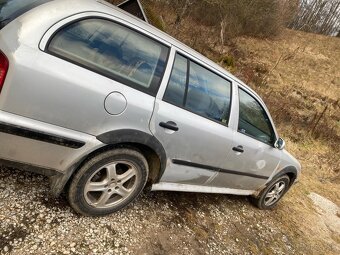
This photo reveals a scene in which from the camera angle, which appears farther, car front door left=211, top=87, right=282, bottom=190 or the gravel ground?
car front door left=211, top=87, right=282, bottom=190

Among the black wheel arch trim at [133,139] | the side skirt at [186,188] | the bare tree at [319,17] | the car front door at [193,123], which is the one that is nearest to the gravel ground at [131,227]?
the side skirt at [186,188]

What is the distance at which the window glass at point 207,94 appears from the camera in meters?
3.43

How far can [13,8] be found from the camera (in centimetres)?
280

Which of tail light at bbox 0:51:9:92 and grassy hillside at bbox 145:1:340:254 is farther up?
tail light at bbox 0:51:9:92

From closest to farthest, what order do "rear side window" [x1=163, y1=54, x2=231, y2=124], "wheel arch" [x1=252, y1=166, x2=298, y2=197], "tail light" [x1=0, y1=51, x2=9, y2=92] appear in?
"tail light" [x1=0, y1=51, x2=9, y2=92]
"rear side window" [x1=163, y1=54, x2=231, y2=124]
"wheel arch" [x1=252, y1=166, x2=298, y2=197]

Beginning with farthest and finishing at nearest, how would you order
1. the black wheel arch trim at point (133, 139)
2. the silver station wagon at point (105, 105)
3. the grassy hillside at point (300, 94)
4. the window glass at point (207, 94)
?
1. the grassy hillside at point (300, 94)
2. the window glass at point (207, 94)
3. the black wheel arch trim at point (133, 139)
4. the silver station wagon at point (105, 105)

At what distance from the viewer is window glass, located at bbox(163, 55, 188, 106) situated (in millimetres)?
3160

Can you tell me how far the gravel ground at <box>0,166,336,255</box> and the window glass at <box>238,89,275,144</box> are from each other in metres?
1.15

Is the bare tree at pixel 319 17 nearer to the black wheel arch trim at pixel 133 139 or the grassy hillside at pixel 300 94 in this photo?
the grassy hillside at pixel 300 94

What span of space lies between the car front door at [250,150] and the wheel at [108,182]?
1233mm

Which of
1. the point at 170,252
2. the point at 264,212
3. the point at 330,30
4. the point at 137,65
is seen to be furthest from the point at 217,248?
the point at 330,30

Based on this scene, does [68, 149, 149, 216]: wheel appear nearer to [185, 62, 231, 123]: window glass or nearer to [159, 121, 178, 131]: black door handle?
[159, 121, 178, 131]: black door handle

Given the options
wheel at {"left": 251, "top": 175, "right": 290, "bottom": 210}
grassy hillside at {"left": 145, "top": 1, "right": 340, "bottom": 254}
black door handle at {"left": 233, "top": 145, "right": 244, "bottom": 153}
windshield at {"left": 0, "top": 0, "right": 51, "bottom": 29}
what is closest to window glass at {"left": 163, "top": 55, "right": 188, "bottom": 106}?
black door handle at {"left": 233, "top": 145, "right": 244, "bottom": 153}

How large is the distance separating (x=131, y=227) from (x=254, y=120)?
6.61ft
